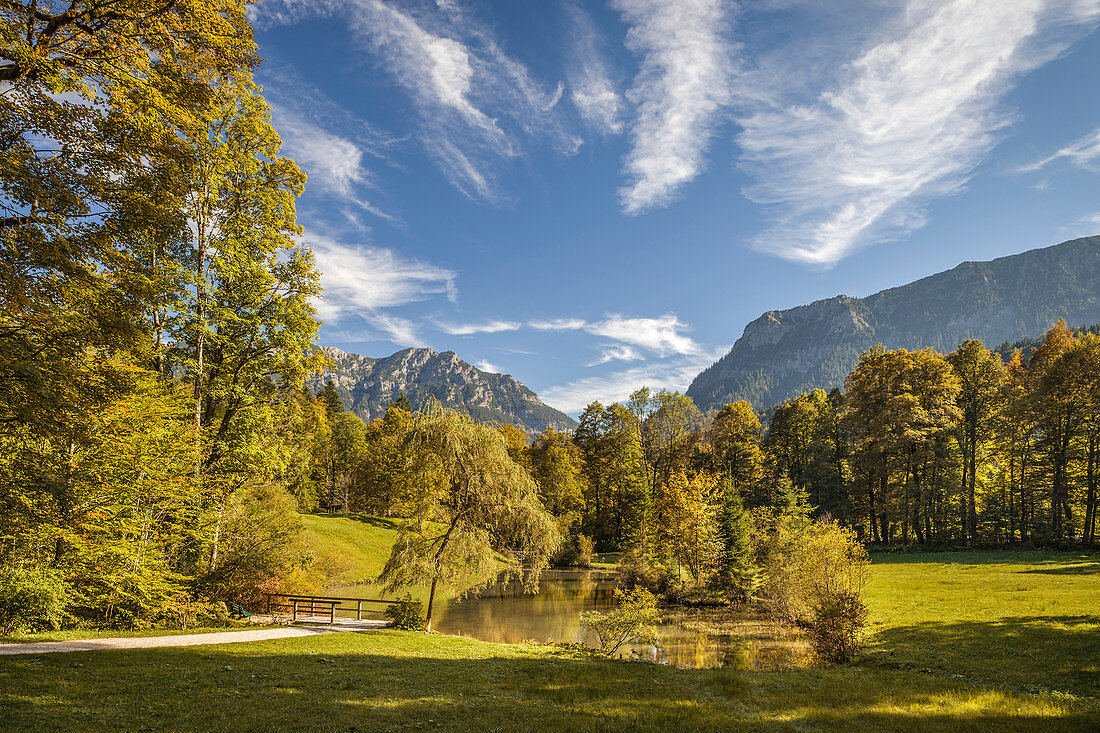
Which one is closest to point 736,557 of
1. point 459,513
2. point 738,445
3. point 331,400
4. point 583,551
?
point 459,513

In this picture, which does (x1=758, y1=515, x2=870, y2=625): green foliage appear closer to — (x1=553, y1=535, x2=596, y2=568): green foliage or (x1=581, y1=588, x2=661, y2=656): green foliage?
(x1=581, y1=588, x2=661, y2=656): green foliage

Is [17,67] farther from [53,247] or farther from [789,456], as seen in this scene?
[789,456]

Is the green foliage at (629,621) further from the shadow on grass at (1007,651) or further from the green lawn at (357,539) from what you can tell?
the green lawn at (357,539)

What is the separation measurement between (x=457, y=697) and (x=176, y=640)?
10309 mm

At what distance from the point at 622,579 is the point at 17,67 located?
37.4m

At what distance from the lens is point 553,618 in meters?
27.0

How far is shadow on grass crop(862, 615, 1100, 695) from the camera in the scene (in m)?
11.6

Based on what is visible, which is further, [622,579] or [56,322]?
[622,579]

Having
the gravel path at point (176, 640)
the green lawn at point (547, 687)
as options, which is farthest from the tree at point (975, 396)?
the gravel path at point (176, 640)

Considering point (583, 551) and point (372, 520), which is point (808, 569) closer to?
point (583, 551)

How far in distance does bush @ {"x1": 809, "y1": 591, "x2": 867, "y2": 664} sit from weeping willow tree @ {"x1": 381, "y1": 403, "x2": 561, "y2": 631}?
10059 millimetres

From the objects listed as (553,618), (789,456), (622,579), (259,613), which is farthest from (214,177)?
(789,456)

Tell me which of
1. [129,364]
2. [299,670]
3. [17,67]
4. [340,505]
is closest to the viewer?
[17,67]

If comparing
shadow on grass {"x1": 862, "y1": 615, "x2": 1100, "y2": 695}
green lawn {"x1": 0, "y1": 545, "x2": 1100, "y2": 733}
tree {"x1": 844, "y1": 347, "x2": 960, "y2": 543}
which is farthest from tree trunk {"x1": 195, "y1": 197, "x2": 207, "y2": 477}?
tree {"x1": 844, "y1": 347, "x2": 960, "y2": 543}
